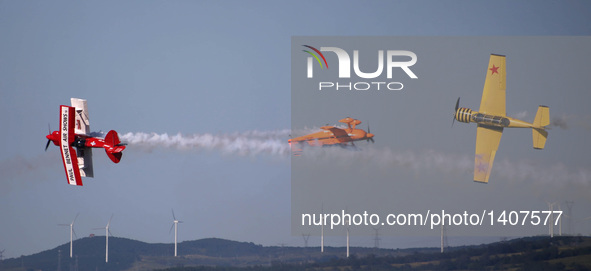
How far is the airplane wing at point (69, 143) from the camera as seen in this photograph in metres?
73.4

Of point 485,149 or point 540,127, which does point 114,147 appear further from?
point 540,127

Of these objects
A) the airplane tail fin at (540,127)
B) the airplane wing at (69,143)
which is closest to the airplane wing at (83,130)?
the airplane wing at (69,143)

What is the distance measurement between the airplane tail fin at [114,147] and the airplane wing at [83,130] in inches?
133

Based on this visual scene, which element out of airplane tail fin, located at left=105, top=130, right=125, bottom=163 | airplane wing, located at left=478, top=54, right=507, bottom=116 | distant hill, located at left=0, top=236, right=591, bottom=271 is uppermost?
airplane wing, located at left=478, top=54, right=507, bottom=116

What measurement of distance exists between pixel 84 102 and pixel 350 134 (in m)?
20.7

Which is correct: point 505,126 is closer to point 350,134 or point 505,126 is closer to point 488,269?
point 350,134

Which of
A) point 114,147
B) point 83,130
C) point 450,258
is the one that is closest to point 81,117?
point 83,130

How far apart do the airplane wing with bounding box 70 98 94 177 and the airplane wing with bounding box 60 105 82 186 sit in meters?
0.53

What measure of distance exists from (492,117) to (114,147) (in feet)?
94.8

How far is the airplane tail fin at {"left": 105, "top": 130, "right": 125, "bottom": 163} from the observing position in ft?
235

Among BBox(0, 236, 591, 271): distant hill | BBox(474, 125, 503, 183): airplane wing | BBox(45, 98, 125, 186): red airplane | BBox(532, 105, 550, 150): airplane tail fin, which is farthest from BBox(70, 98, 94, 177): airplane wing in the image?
BBox(0, 236, 591, 271): distant hill

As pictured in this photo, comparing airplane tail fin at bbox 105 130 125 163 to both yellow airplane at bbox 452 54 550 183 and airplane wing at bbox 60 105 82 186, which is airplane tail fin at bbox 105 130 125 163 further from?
yellow airplane at bbox 452 54 550 183

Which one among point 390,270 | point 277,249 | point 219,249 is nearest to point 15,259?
point 219,249

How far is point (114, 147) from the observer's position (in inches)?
2822
